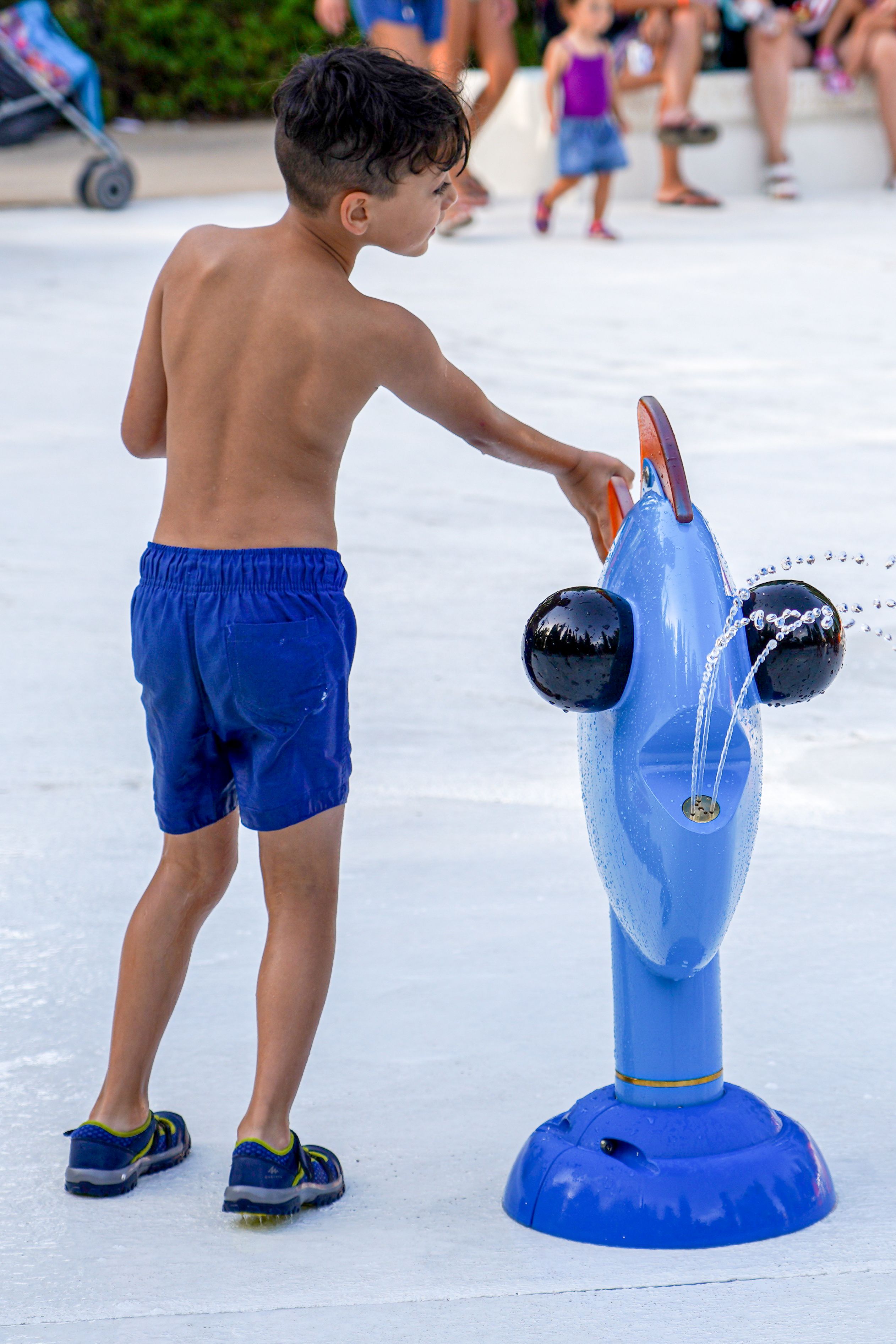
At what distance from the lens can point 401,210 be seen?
6.88ft

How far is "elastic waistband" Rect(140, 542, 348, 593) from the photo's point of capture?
2.08 meters

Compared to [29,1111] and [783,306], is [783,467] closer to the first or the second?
[783,306]

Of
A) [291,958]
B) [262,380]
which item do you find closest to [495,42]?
[262,380]

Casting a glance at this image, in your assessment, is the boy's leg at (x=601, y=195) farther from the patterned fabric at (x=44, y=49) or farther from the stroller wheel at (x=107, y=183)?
the patterned fabric at (x=44, y=49)

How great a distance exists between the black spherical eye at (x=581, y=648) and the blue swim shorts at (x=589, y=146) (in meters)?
6.96

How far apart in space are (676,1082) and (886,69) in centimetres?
947

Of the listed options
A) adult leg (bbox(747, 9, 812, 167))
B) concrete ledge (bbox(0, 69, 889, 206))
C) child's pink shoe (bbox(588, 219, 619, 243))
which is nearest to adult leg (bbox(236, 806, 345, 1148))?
child's pink shoe (bbox(588, 219, 619, 243))

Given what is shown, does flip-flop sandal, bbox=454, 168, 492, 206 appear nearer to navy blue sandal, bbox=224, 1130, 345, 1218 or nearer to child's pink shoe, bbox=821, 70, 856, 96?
child's pink shoe, bbox=821, 70, 856, 96

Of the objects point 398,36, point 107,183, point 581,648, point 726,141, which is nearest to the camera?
point 581,648

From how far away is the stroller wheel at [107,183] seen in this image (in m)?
9.43

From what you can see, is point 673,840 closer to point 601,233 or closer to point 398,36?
point 398,36

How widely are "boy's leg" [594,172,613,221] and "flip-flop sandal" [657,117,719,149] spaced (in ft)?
3.27

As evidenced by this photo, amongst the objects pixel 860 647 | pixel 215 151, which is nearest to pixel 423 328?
pixel 860 647

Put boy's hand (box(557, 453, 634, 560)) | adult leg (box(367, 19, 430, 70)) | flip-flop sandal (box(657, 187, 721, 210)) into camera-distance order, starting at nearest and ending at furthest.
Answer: boy's hand (box(557, 453, 634, 560)) → adult leg (box(367, 19, 430, 70)) → flip-flop sandal (box(657, 187, 721, 210))
